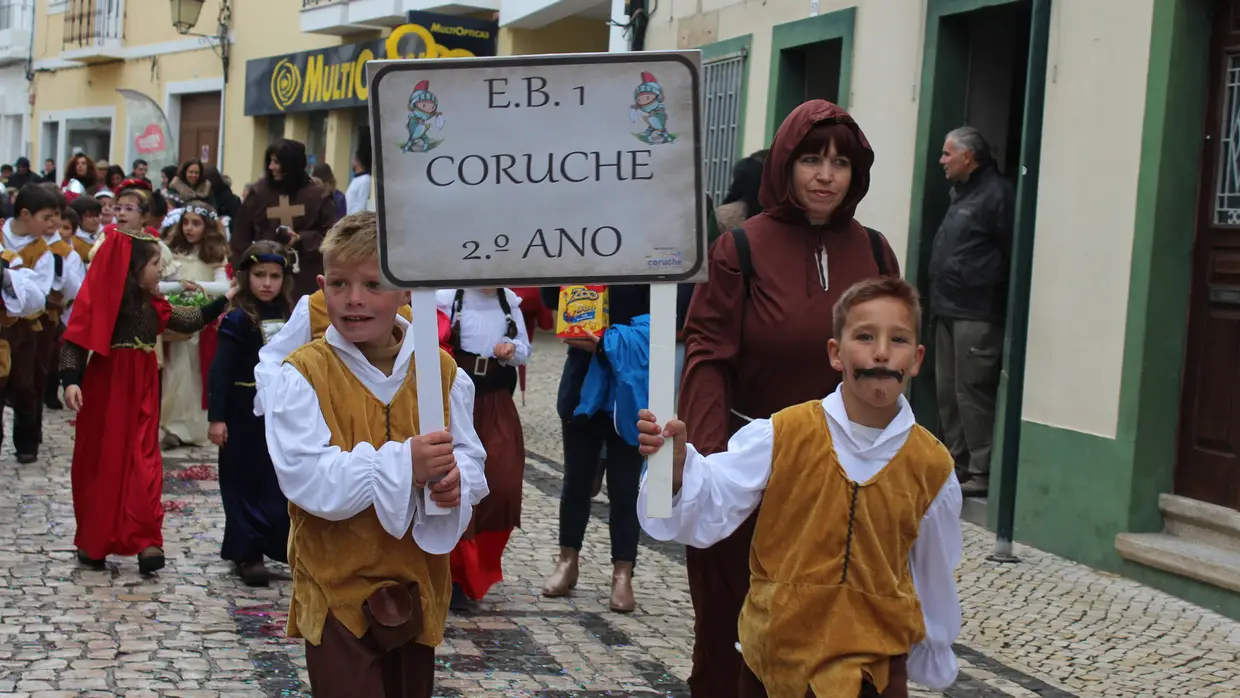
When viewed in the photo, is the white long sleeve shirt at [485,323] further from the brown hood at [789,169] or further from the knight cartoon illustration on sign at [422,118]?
the knight cartoon illustration on sign at [422,118]

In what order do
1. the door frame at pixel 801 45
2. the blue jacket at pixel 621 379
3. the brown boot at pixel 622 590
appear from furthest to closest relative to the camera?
the door frame at pixel 801 45 < the brown boot at pixel 622 590 < the blue jacket at pixel 621 379

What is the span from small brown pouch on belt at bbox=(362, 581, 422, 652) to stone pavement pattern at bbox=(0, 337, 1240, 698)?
5.91 ft

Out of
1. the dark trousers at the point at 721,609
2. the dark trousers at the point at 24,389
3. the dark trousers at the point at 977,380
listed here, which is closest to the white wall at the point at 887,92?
the dark trousers at the point at 977,380

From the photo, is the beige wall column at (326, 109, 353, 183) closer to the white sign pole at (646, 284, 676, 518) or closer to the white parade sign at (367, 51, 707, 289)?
the white parade sign at (367, 51, 707, 289)

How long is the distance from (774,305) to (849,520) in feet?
3.21

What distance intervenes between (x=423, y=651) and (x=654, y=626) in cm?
291

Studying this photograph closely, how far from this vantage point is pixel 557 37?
21.6m

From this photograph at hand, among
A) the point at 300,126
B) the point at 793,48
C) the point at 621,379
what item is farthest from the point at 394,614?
the point at 300,126

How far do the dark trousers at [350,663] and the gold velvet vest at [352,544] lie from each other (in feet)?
0.08

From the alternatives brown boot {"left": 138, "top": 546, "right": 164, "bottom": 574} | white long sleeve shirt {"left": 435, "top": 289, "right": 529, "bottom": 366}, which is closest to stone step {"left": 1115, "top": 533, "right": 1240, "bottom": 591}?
white long sleeve shirt {"left": 435, "top": 289, "right": 529, "bottom": 366}

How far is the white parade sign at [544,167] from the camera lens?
3850 mm

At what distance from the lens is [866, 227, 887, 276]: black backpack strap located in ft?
15.6

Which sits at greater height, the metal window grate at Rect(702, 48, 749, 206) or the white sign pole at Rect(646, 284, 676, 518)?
the metal window grate at Rect(702, 48, 749, 206)

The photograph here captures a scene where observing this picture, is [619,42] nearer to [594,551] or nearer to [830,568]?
[594,551]
